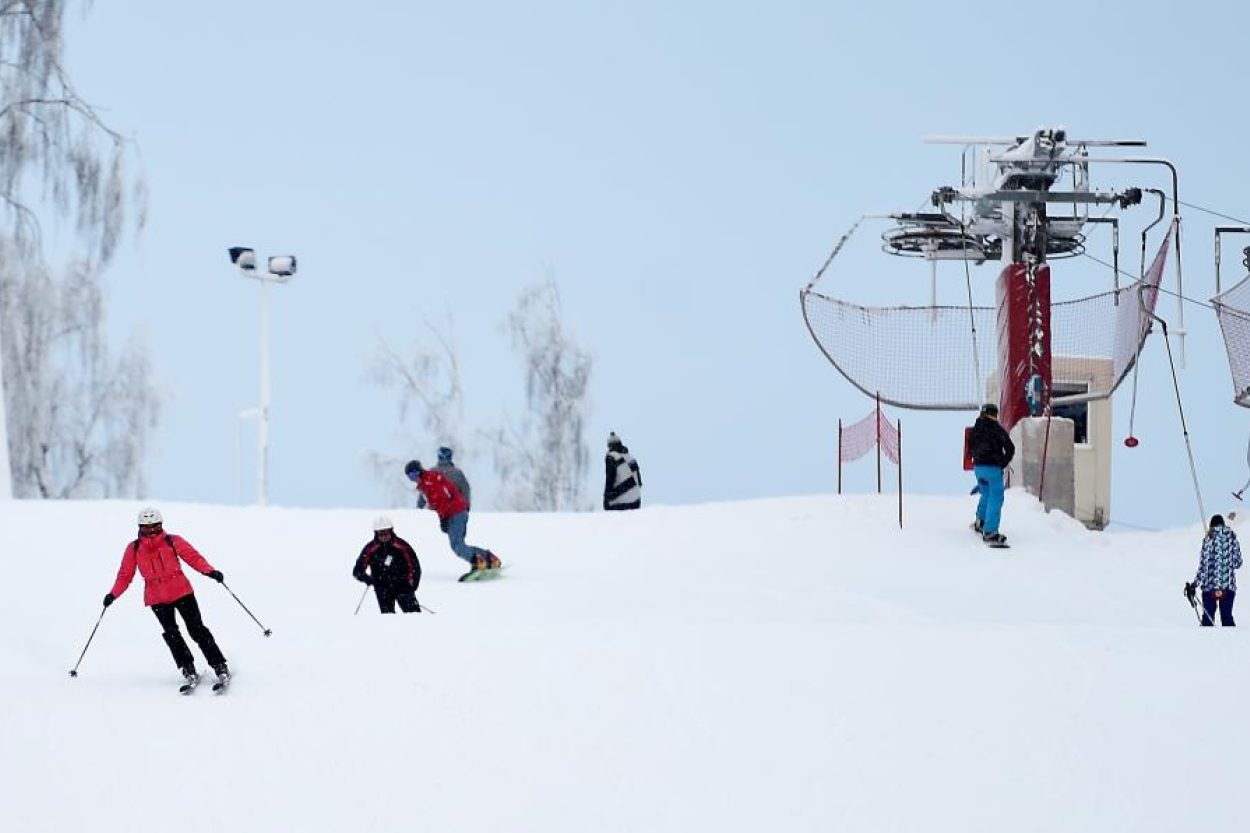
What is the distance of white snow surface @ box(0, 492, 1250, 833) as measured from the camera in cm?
969

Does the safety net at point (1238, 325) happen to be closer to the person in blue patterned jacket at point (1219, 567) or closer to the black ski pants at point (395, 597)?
the person in blue patterned jacket at point (1219, 567)

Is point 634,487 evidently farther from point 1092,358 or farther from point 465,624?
point 1092,358

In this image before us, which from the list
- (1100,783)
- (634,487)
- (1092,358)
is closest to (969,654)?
(1100,783)

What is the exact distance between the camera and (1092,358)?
35.2m

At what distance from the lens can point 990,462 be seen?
21.9 meters

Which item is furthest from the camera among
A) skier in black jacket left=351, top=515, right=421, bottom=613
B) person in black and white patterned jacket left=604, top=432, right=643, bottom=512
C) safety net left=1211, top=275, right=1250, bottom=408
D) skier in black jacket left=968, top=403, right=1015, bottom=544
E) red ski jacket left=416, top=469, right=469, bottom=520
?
person in black and white patterned jacket left=604, top=432, right=643, bottom=512

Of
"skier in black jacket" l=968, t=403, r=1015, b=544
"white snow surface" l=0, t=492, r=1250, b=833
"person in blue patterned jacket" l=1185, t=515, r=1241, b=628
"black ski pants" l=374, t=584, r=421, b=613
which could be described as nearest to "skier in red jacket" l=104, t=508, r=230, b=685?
"white snow surface" l=0, t=492, r=1250, b=833

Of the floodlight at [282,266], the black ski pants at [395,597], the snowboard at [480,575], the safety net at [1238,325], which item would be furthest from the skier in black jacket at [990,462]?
the floodlight at [282,266]

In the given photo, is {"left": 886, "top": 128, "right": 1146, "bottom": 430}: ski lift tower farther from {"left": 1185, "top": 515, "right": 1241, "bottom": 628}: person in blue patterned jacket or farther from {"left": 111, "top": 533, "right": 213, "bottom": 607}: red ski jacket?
{"left": 111, "top": 533, "right": 213, "bottom": 607}: red ski jacket

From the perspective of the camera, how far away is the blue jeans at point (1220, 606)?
55.6 ft

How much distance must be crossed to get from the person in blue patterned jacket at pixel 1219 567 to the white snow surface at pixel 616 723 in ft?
9.14

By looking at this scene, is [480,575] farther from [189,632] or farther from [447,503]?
[189,632]

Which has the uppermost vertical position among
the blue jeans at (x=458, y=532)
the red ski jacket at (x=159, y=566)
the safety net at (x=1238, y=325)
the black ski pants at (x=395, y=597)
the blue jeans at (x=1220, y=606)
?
the safety net at (x=1238, y=325)

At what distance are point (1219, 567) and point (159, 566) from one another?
10798mm
